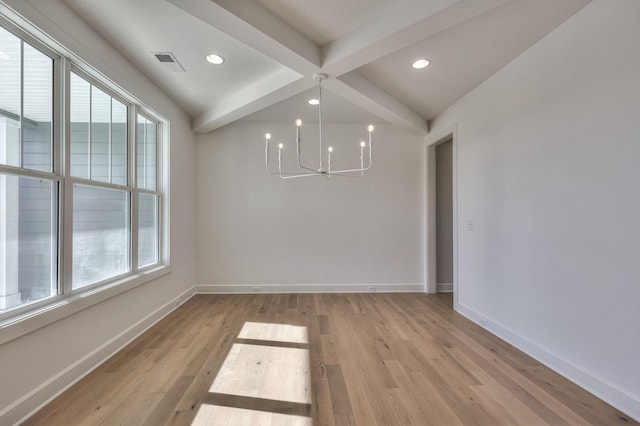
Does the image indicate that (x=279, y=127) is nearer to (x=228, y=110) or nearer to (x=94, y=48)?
(x=228, y=110)

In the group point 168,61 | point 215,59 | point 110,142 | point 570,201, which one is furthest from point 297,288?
point 570,201

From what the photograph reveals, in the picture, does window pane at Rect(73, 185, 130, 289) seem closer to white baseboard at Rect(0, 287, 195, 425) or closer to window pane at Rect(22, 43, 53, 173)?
window pane at Rect(22, 43, 53, 173)

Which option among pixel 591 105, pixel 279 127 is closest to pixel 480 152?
pixel 591 105

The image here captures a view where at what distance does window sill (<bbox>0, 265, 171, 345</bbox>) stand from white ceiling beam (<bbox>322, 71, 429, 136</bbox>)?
282 centimetres

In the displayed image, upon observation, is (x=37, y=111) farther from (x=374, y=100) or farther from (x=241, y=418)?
(x=374, y=100)

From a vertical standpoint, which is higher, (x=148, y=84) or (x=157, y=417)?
(x=148, y=84)

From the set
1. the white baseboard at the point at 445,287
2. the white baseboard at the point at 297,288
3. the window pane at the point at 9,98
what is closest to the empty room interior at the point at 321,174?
the window pane at the point at 9,98

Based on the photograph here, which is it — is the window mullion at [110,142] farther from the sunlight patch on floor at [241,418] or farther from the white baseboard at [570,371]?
the white baseboard at [570,371]

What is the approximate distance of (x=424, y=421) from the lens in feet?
5.48

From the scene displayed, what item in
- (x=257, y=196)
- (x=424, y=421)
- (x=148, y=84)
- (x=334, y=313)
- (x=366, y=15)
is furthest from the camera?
(x=257, y=196)

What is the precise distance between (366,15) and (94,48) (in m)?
2.20

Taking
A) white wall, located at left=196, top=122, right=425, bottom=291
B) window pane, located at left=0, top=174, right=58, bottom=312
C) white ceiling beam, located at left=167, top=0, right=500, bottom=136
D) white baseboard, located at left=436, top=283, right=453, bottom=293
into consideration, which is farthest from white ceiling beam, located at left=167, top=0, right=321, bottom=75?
white baseboard, located at left=436, top=283, right=453, bottom=293

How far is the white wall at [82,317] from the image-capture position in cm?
165

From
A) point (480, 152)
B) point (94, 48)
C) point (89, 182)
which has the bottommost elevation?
point (89, 182)
